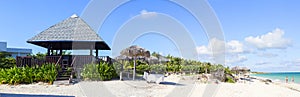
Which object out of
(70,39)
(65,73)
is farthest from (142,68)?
(65,73)

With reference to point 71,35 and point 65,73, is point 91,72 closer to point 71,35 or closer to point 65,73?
point 65,73

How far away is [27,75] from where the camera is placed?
1127 cm

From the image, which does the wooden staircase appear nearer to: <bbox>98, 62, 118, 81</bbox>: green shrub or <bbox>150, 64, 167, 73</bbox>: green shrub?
<bbox>98, 62, 118, 81</bbox>: green shrub

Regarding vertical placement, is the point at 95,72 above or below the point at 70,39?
below

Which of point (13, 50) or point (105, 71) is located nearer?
point (105, 71)

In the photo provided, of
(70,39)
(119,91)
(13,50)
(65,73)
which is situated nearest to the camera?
(119,91)

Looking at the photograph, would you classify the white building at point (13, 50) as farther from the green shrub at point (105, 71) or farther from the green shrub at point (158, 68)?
the green shrub at point (105, 71)

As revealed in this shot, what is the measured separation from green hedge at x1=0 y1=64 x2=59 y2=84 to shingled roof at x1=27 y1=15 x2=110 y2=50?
2380 mm

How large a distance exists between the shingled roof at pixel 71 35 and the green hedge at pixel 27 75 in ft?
7.81

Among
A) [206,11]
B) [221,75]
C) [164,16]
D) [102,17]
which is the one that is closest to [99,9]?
[102,17]

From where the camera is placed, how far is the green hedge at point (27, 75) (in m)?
11.1

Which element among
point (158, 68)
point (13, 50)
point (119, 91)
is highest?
point (13, 50)

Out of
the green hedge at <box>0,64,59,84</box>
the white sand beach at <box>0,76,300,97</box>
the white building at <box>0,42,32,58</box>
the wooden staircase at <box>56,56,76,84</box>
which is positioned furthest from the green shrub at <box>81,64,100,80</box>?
the white building at <box>0,42,32,58</box>

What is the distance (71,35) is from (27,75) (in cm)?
338
